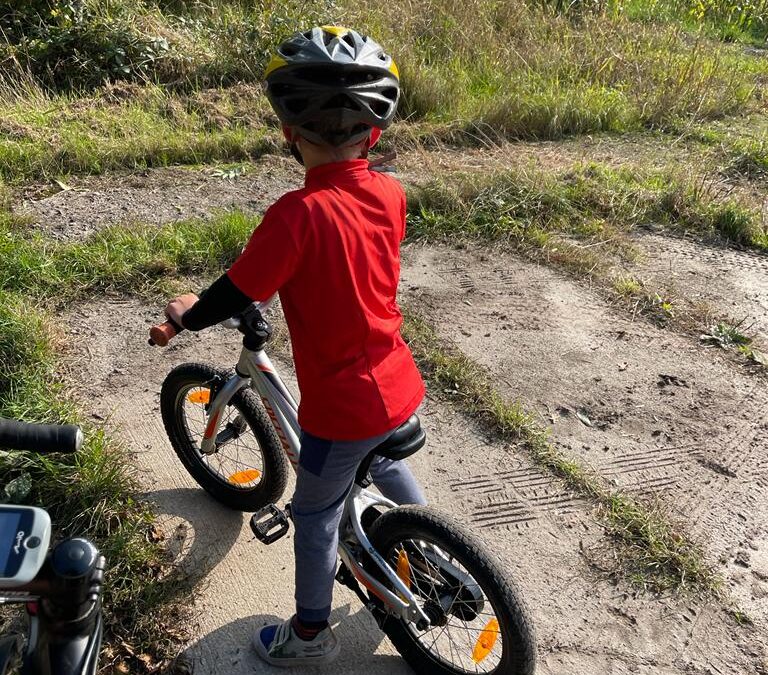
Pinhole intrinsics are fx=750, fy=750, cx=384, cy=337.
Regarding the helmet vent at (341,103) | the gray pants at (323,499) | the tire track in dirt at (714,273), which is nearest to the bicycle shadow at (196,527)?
the gray pants at (323,499)

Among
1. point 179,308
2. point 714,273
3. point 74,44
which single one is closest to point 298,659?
point 179,308

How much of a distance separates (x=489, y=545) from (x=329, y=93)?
1.92 m

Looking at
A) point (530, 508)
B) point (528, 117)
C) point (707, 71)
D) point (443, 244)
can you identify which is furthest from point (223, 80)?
point (530, 508)

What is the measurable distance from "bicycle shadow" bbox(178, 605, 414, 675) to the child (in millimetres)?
602

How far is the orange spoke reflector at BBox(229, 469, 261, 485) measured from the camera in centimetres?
316

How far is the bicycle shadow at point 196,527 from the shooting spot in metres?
2.91

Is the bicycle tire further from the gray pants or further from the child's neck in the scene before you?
the child's neck

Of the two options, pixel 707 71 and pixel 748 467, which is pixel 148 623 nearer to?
pixel 748 467

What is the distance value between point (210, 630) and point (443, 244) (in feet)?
10.4

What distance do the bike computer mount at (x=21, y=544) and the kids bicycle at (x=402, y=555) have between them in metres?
0.89

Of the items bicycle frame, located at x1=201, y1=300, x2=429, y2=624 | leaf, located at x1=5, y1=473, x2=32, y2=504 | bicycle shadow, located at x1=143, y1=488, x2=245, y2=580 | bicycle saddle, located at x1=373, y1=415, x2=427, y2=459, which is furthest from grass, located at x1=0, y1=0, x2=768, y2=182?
bicycle saddle, located at x1=373, y1=415, x2=427, y2=459

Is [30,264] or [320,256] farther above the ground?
[320,256]

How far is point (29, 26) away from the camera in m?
7.33

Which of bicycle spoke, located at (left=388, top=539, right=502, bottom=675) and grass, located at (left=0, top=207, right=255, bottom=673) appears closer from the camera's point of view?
bicycle spoke, located at (left=388, top=539, right=502, bottom=675)
